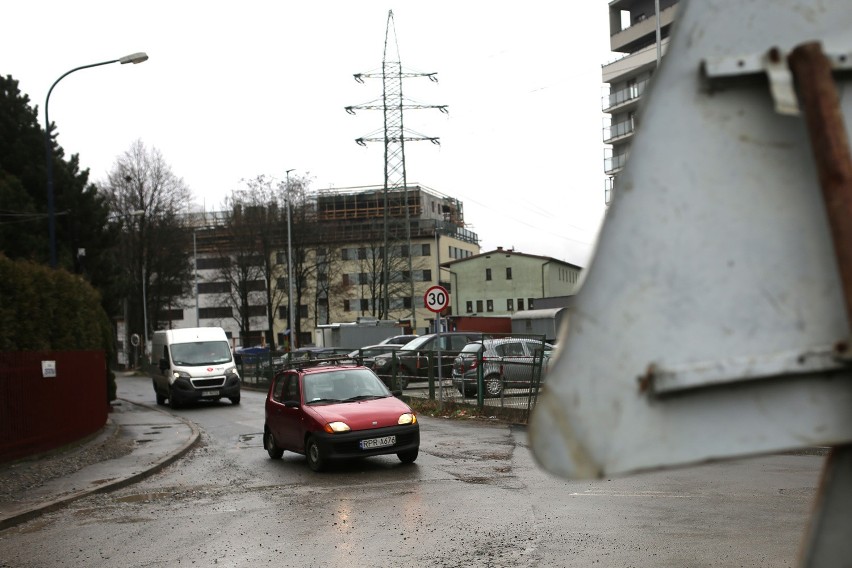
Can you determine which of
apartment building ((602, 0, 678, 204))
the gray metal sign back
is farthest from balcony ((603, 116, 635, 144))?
the gray metal sign back

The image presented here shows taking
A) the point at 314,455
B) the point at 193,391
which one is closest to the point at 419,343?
the point at 193,391

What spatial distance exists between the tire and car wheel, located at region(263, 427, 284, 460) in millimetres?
2738

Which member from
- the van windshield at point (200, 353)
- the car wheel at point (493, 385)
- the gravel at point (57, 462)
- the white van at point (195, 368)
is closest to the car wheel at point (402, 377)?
the white van at point (195, 368)

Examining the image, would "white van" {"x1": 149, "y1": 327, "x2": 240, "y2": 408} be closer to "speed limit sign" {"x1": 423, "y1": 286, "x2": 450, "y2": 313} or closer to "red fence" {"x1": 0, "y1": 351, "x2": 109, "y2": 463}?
"speed limit sign" {"x1": 423, "y1": 286, "x2": 450, "y2": 313}

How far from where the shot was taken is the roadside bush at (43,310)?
17.0 meters

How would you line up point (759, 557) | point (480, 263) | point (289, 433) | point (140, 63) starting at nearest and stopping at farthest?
point (759, 557) < point (289, 433) < point (140, 63) < point (480, 263)

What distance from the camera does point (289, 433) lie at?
16.1 metres

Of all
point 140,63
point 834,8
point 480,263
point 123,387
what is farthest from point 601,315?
point 480,263

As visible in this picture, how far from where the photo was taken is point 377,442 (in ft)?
47.8

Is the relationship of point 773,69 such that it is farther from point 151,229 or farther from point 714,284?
point 151,229

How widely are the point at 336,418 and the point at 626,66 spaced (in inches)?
2216

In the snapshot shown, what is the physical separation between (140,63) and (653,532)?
2157 cm

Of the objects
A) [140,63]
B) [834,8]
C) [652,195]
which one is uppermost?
[140,63]

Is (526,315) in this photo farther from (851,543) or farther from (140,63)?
(851,543)
